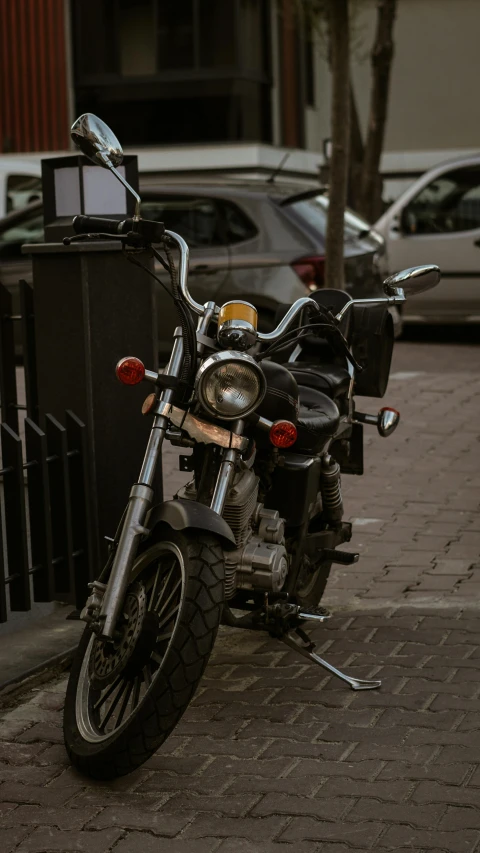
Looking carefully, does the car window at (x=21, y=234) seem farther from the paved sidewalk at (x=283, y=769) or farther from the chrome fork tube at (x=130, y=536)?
the chrome fork tube at (x=130, y=536)

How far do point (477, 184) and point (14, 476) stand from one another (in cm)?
1089

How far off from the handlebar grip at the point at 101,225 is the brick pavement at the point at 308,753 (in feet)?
5.00

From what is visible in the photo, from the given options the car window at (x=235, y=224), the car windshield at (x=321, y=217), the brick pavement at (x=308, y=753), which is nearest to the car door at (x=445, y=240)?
the car windshield at (x=321, y=217)

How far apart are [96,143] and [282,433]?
103 cm

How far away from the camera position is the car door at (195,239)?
11.8m

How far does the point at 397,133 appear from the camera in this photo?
95.4ft

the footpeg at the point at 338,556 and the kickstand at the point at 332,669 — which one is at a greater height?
the footpeg at the point at 338,556

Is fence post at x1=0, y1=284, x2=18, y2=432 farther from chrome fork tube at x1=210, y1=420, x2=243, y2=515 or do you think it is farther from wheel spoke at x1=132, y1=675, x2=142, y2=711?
wheel spoke at x1=132, y1=675, x2=142, y2=711

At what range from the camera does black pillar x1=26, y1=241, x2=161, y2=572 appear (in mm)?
5059

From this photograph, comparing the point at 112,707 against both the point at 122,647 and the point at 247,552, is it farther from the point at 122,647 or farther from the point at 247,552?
the point at 247,552

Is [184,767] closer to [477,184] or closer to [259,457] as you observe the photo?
[259,457]

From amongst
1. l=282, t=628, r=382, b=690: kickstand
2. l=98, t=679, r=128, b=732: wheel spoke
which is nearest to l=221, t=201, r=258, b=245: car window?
l=282, t=628, r=382, b=690: kickstand

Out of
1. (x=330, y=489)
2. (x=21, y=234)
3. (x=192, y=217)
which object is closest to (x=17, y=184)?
(x=21, y=234)

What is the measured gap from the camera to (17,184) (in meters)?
14.8
